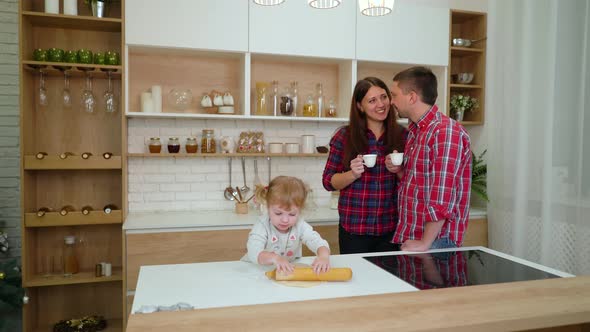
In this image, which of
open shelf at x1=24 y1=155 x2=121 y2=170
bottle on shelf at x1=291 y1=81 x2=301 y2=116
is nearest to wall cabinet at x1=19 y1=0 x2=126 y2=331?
open shelf at x1=24 y1=155 x2=121 y2=170

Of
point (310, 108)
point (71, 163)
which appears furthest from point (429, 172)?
point (71, 163)

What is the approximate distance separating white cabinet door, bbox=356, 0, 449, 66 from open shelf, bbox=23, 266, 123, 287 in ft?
7.81

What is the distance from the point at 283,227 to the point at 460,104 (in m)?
2.44

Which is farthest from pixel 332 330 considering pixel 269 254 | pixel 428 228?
pixel 428 228

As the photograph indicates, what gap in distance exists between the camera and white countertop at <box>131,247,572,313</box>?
4.20 feet

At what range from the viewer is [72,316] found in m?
3.30

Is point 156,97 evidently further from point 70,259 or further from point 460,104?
point 460,104

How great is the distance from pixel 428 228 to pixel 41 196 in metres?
2.71

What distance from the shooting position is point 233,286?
1404 mm

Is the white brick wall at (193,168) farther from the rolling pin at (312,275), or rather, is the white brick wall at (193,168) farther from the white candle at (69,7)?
the rolling pin at (312,275)

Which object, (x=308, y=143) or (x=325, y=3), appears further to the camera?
(x=308, y=143)

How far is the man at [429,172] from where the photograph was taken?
1.85 metres

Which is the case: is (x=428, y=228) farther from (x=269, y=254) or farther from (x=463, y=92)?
(x=463, y=92)

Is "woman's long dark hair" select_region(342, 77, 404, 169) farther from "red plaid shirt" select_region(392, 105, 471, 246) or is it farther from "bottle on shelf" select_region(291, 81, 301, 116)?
"bottle on shelf" select_region(291, 81, 301, 116)
